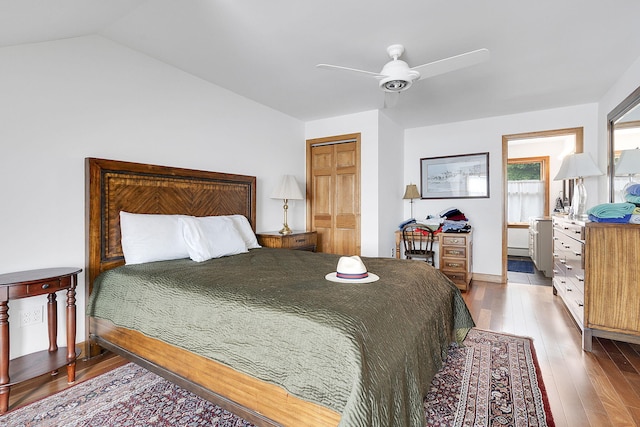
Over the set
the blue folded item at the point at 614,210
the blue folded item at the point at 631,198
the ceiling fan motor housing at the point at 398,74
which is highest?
the ceiling fan motor housing at the point at 398,74

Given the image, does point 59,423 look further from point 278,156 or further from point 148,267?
point 278,156

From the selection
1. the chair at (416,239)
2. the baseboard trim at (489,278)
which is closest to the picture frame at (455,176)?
the chair at (416,239)

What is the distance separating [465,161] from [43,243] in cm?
511

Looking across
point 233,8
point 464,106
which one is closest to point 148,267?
point 233,8

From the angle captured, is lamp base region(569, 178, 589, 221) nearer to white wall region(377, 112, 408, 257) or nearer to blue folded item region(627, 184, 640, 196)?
blue folded item region(627, 184, 640, 196)

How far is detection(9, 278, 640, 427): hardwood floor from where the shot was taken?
168 cm

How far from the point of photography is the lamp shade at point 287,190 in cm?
394

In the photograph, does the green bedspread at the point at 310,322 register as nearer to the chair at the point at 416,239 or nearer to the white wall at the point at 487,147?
the chair at the point at 416,239

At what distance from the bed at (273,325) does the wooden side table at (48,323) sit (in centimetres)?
21

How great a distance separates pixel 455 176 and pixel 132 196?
4424 mm

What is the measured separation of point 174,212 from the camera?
290 centimetres

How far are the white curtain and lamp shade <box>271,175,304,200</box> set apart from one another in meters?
5.27

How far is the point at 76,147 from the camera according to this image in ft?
7.58

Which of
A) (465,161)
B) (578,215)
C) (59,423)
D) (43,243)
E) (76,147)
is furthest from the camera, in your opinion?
(465,161)
